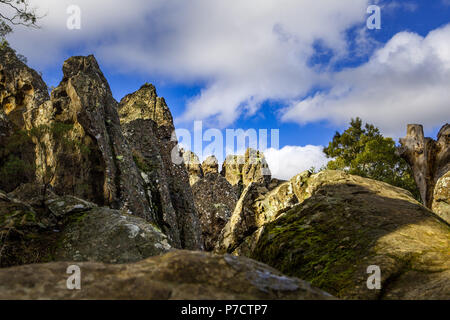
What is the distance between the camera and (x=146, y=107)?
109ft

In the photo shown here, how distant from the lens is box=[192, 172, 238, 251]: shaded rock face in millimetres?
36375

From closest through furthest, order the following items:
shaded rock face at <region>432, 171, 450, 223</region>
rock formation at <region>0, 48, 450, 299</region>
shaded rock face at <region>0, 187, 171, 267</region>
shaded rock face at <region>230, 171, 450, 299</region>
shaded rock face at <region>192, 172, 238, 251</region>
Result: rock formation at <region>0, 48, 450, 299</region>, shaded rock face at <region>230, 171, 450, 299</region>, shaded rock face at <region>0, 187, 171, 267</region>, shaded rock face at <region>432, 171, 450, 223</region>, shaded rock face at <region>192, 172, 238, 251</region>

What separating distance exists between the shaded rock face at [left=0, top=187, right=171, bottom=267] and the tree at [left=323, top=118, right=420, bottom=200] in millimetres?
35091

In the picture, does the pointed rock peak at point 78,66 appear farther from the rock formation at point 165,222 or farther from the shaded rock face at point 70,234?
the shaded rock face at point 70,234

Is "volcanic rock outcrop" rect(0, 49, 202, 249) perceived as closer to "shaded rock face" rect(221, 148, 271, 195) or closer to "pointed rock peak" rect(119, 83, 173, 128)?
"pointed rock peak" rect(119, 83, 173, 128)

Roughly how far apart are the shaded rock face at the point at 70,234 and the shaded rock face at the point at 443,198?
1515 cm

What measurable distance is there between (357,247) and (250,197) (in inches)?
494

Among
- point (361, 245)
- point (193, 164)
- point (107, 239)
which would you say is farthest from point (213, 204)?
point (193, 164)

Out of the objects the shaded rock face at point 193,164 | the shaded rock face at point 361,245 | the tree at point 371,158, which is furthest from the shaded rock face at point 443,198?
the shaded rock face at point 193,164

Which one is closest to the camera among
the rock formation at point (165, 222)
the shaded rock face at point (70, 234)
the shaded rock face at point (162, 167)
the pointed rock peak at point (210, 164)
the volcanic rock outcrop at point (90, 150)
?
the rock formation at point (165, 222)

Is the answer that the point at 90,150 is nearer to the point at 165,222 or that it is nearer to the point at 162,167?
the point at 162,167

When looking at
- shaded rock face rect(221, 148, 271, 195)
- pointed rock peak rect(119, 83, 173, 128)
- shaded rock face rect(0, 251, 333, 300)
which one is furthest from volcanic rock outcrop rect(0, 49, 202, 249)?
shaded rock face rect(221, 148, 271, 195)

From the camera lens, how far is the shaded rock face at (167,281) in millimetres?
2902
